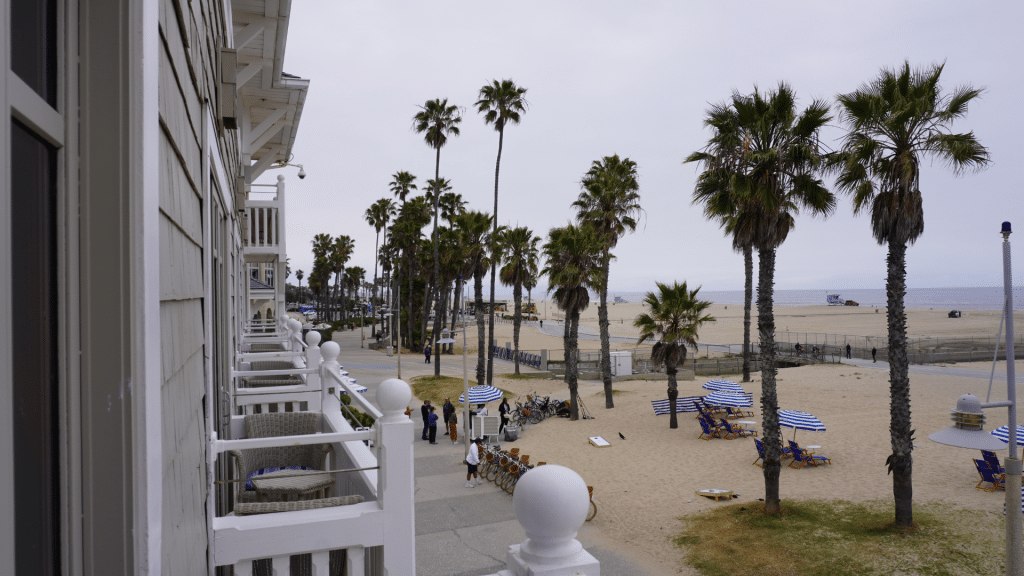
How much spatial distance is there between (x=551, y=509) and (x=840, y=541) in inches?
477

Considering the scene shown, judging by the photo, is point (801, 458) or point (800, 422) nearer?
point (801, 458)

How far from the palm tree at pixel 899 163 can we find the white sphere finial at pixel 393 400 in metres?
11.9

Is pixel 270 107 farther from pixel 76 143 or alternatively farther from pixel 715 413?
pixel 715 413

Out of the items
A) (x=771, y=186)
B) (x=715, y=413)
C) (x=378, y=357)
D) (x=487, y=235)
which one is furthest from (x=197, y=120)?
(x=378, y=357)

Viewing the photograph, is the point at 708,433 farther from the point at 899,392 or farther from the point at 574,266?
the point at 574,266

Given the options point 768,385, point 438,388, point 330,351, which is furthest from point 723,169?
point 438,388

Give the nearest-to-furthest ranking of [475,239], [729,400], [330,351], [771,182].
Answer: [330,351]
[771,182]
[729,400]
[475,239]

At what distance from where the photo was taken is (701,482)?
15633 millimetres

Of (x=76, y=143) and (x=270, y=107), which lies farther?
(x=270, y=107)

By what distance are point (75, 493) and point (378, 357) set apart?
46.3m

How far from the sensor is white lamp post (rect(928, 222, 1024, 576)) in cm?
727

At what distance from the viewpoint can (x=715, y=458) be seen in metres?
18.0

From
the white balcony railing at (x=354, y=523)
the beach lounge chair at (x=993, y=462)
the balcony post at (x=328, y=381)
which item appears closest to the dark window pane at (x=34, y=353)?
the white balcony railing at (x=354, y=523)

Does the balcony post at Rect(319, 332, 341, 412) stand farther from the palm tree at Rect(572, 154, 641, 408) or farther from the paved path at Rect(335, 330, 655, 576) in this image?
the palm tree at Rect(572, 154, 641, 408)
